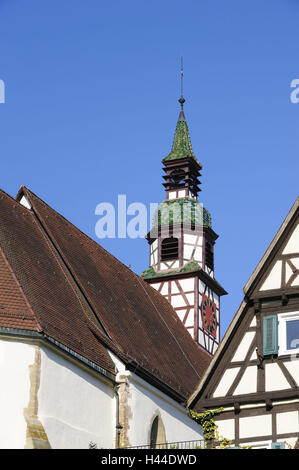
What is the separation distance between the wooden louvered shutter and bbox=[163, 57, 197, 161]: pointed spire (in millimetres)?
25103

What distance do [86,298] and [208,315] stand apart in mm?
14466

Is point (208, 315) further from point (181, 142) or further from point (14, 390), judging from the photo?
point (14, 390)

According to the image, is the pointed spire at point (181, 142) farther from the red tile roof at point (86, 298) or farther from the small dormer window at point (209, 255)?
the red tile roof at point (86, 298)

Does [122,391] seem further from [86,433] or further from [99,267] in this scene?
[99,267]

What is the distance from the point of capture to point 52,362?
79.7 ft

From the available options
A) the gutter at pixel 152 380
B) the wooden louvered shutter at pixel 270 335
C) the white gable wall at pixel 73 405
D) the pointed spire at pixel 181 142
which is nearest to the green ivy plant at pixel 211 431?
the wooden louvered shutter at pixel 270 335

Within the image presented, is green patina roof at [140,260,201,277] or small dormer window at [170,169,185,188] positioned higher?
small dormer window at [170,169,185,188]

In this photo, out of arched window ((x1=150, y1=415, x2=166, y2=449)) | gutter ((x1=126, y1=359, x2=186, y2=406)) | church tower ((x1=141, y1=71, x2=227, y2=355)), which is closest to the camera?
gutter ((x1=126, y1=359, x2=186, y2=406))

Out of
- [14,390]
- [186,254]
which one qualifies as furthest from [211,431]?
[186,254]

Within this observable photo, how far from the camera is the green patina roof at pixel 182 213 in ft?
146

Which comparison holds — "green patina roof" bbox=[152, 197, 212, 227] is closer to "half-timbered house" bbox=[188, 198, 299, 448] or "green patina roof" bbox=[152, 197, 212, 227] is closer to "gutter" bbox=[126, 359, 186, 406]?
"gutter" bbox=[126, 359, 186, 406]

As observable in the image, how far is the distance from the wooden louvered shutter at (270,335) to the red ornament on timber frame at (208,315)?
63.0 feet

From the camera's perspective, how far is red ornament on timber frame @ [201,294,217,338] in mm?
42000

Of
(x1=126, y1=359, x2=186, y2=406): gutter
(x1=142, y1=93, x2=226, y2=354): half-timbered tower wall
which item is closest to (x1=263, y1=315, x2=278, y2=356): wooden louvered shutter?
(x1=126, y1=359, x2=186, y2=406): gutter
